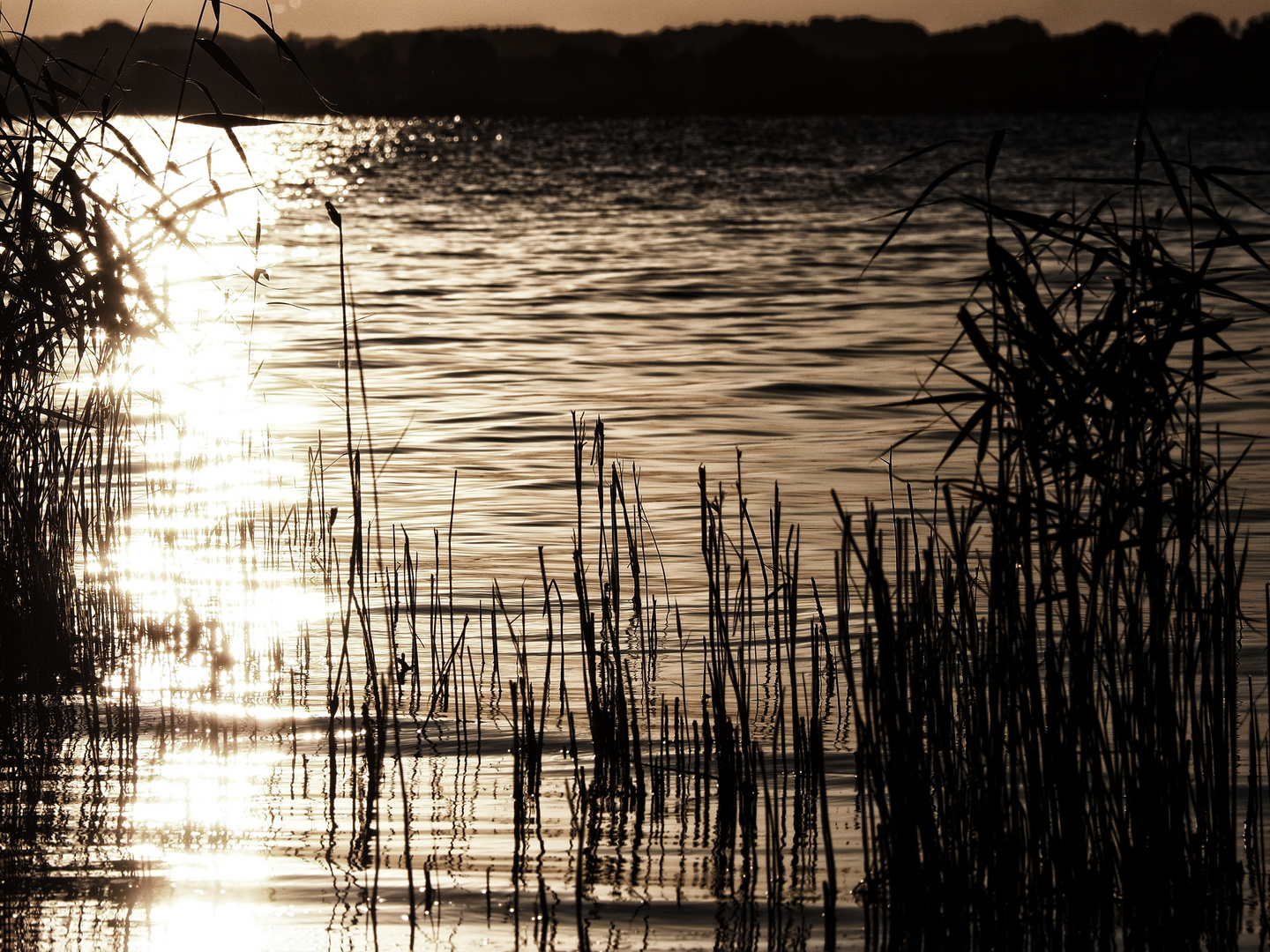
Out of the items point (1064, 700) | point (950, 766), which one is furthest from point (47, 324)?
point (1064, 700)

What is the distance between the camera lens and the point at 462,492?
882cm

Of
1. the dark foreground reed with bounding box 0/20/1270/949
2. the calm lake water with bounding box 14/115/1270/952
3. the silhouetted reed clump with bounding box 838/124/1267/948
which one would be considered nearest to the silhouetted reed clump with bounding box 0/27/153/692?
the dark foreground reed with bounding box 0/20/1270/949

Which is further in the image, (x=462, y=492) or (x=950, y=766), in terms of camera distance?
(x=462, y=492)

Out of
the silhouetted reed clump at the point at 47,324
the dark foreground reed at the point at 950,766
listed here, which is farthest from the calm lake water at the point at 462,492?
the silhouetted reed clump at the point at 47,324

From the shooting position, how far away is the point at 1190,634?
3.47 metres

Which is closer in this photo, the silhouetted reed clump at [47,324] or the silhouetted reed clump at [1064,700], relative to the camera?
the silhouetted reed clump at [1064,700]

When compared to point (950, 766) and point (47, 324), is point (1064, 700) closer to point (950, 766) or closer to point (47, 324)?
point (950, 766)

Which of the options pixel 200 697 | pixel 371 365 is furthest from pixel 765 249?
pixel 200 697

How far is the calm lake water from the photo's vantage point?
3.39 meters

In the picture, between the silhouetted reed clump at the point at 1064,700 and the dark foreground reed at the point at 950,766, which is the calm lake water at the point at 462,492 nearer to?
the dark foreground reed at the point at 950,766

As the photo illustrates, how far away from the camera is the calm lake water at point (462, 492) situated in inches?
134

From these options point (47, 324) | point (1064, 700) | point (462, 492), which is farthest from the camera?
point (462, 492)

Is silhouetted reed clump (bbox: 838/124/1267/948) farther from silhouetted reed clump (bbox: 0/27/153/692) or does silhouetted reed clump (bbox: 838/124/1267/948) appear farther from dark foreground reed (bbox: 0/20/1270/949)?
silhouetted reed clump (bbox: 0/27/153/692)

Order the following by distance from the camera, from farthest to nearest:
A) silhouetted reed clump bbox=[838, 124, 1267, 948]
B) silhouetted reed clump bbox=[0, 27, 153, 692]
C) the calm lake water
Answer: silhouetted reed clump bbox=[0, 27, 153, 692] → the calm lake water → silhouetted reed clump bbox=[838, 124, 1267, 948]
